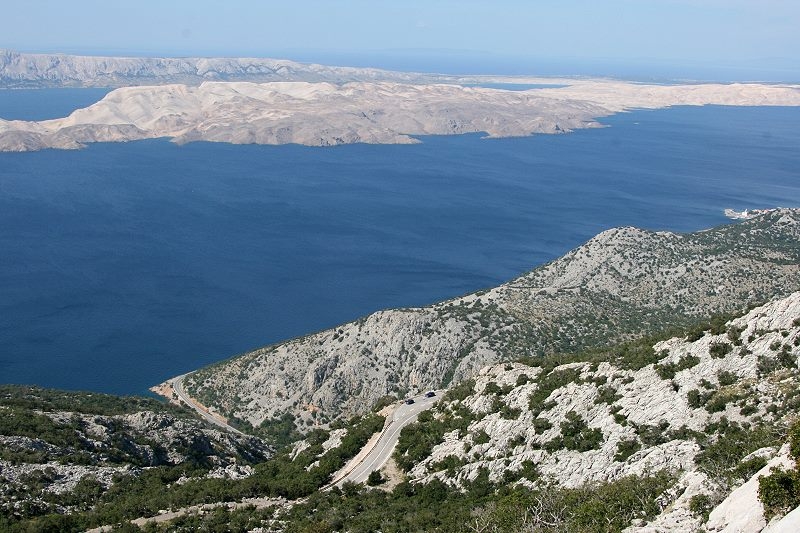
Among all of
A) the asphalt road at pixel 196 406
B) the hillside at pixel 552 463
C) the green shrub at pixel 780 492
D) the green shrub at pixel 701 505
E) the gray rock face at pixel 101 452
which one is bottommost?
the asphalt road at pixel 196 406

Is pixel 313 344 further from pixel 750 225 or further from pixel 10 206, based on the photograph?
pixel 10 206

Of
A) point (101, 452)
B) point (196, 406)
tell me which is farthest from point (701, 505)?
point (196, 406)

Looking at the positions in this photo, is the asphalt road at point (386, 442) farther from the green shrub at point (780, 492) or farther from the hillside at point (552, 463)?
the green shrub at point (780, 492)

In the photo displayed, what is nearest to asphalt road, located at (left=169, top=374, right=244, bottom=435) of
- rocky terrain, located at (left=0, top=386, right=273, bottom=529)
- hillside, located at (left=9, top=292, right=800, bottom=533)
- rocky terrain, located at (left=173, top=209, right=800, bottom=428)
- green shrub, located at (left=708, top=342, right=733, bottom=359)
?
rocky terrain, located at (left=173, top=209, right=800, bottom=428)

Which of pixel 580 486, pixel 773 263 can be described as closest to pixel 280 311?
pixel 773 263

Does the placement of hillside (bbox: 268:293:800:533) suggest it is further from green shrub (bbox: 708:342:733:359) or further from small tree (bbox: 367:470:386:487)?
A: small tree (bbox: 367:470:386:487)

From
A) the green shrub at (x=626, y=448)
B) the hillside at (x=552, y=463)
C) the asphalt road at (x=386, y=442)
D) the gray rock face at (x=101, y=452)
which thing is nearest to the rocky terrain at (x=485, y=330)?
the gray rock face at (x=101, y=452)

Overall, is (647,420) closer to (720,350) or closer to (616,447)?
(616,447)
